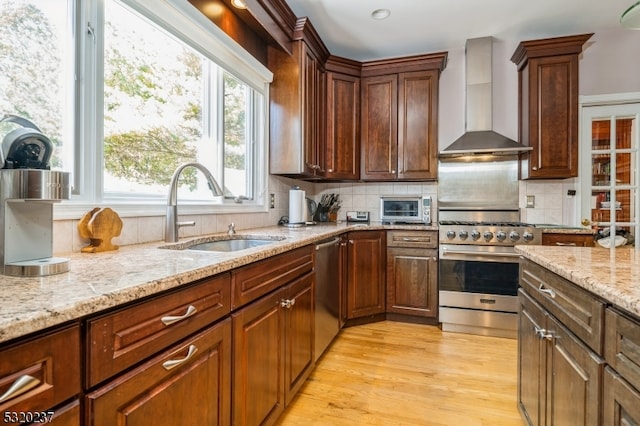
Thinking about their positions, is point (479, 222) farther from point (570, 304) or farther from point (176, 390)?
point (176, 390)

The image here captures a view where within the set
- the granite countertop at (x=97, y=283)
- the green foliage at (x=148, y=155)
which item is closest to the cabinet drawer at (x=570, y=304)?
the granite countertop at (x=97, y=283)

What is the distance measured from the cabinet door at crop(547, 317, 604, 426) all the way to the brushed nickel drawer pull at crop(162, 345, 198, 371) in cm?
113

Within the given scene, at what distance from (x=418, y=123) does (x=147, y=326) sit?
314cm

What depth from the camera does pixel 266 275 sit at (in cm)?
142

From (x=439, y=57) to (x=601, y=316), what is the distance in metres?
2.98

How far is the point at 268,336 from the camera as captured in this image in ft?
4.68

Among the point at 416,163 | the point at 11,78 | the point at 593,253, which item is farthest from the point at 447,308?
the point at 11,78

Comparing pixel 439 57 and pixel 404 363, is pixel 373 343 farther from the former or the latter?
pixel 439 57

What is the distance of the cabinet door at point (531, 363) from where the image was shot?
4.31 ft

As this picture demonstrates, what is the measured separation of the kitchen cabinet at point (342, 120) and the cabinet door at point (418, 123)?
1.50 ft

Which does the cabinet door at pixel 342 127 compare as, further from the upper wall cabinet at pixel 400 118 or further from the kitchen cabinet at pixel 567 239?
the kitchen cabinet at pixel 567 239

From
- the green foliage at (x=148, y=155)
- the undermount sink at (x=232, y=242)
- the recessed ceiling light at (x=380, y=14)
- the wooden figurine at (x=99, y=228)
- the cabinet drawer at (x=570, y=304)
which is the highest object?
the recessed ceiling light at (x=380, y=14)

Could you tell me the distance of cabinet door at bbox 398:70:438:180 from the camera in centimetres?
328

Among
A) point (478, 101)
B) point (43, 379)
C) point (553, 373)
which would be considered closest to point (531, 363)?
point (553, 373)
